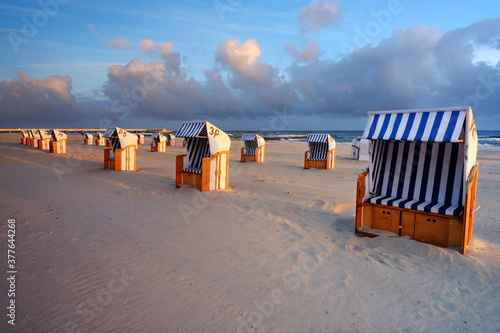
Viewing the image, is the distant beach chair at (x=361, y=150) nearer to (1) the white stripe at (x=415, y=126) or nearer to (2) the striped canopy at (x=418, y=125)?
(2) the striped canopy at (x=418, y=125)

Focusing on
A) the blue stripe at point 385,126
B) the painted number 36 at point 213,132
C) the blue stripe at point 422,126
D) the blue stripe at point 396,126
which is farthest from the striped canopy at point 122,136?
the blue stripe at point 422,126

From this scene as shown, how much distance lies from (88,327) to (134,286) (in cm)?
77

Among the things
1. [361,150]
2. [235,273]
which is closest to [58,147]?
[235,273]

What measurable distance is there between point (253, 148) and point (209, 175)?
11.3 meters

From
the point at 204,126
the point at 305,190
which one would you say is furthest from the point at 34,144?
the point at 305,190

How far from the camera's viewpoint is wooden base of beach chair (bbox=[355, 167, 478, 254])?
4.77 metres

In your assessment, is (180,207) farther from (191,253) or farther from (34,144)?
(34,144)

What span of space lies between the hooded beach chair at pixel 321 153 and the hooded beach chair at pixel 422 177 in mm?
10380

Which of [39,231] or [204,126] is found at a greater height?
[204,126]

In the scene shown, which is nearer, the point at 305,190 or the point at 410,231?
the point at 410,231

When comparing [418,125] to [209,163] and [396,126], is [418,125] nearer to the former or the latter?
[396,126]

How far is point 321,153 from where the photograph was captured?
1730 cm

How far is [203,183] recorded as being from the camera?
29.6ft

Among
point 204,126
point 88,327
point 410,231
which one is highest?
point 204,126
